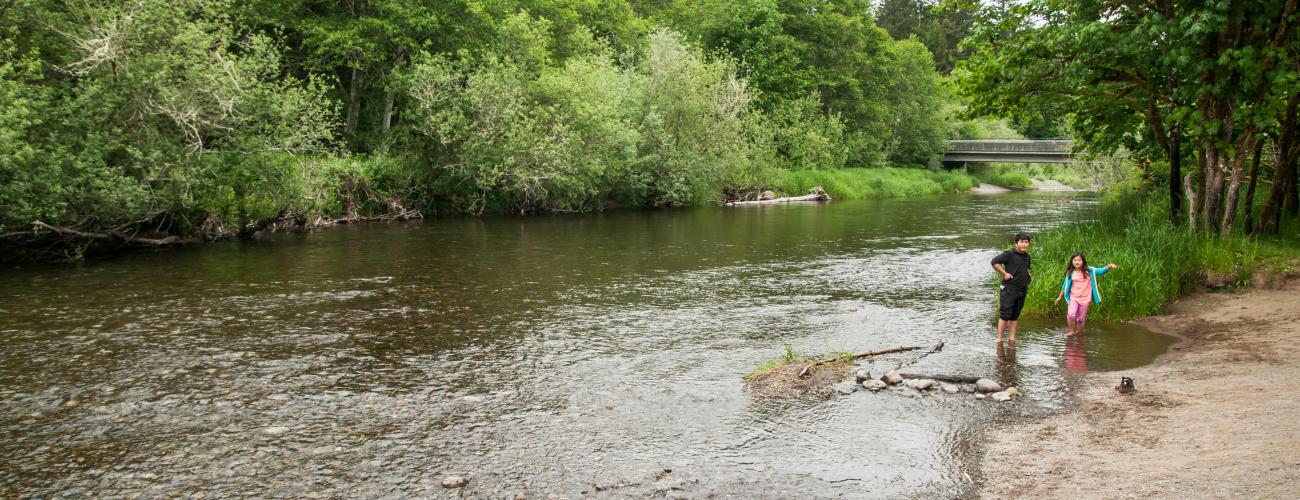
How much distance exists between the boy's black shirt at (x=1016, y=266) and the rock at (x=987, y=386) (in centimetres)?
290

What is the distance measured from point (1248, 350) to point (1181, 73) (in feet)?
25.1

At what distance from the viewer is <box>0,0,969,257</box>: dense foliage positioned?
22.1m


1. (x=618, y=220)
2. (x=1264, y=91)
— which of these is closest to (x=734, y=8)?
(x=618, y=220)

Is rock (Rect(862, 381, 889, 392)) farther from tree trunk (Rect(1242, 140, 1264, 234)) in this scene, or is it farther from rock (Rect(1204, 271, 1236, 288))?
tree trunk (Rect(1242, 140, 1264, 234))

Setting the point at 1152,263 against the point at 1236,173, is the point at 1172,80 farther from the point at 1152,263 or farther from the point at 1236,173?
the point at 1152,263

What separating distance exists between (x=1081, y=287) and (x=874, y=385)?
5135mm

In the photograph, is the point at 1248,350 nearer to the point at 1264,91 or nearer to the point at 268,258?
the point at 1264,91

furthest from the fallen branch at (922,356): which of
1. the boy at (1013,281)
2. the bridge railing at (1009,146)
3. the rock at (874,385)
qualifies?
the bridge railing at (1009,146)

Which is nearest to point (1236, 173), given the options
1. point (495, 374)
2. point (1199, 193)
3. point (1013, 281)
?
point (1199, 193)

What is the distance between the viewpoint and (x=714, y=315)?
15.8m

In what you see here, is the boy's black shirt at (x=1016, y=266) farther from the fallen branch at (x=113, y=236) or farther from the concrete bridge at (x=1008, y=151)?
the concrete bridge at (x=1008, y=151)

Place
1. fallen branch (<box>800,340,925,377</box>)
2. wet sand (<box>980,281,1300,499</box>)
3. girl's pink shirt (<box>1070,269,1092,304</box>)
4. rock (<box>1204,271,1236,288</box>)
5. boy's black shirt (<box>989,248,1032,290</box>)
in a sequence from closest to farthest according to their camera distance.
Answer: wet sand (<box>980,281,1300,499</box>)
fallen branch (<box>800,340,925,377</box>)
boy's black shirt (<box>989,248,1032,290</box>)
girl's pink shirt (<box>1070,269,1092,304</box>)
rock (<box>1204,271,1236,288</box>)

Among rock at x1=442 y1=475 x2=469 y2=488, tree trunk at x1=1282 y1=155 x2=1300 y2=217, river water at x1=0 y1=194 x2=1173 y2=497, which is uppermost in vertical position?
tree trunk at x1=1282 y1=155 x2=1300 y2=217

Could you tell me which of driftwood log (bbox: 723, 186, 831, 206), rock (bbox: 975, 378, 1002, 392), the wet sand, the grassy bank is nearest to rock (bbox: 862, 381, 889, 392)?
rock (bbox: 975, 378, 1002, 392)
